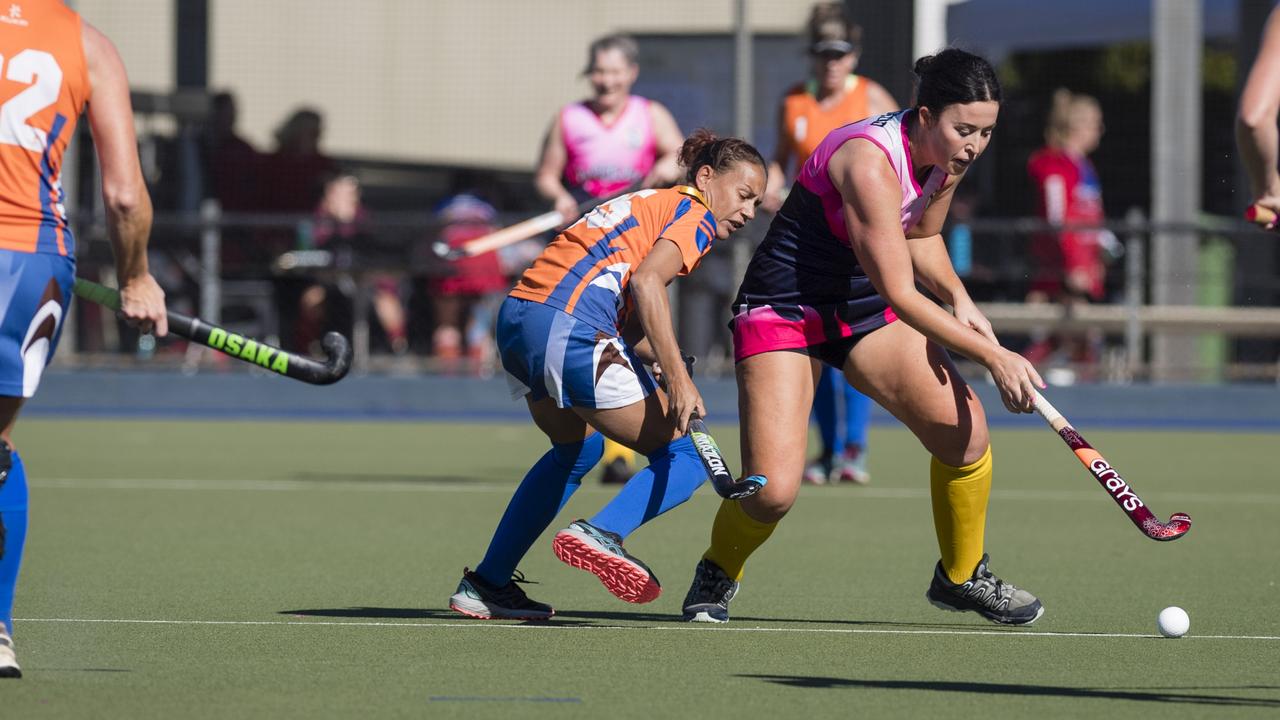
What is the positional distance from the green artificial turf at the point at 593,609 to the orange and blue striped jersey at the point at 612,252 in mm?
831

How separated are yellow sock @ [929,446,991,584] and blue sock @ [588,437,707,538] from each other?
65 cm

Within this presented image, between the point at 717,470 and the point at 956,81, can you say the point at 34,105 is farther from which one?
the point at 956,81

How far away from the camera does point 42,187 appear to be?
4.04m

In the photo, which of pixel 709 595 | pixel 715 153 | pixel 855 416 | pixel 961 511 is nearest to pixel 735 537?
pixel 709 595

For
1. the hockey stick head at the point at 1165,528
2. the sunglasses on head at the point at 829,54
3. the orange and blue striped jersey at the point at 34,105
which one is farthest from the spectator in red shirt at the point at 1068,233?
the orange and blue striped jersey at the point at 34,105

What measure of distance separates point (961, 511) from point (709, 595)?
27.5 inches

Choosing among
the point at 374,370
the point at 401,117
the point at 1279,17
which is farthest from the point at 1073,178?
the point at 1279,17

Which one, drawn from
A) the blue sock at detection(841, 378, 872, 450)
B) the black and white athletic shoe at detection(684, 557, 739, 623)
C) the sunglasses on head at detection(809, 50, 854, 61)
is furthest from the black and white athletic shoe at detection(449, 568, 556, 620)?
the sunglasses on head at detection(809, 50, 854, 61)

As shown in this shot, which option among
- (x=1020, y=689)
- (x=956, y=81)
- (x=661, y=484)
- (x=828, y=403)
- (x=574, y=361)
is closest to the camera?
(x=1020, y=689)

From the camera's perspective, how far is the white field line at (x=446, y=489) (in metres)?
8.80

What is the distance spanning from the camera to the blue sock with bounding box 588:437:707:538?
497cm

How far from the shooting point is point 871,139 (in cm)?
496

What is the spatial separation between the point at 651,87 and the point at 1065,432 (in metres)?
10.8

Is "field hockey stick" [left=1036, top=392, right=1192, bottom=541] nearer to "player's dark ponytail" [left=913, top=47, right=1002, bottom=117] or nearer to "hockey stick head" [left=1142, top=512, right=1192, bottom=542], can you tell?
"hockey stick head" [left=1142, top=512, right=1192, bottom=542]
